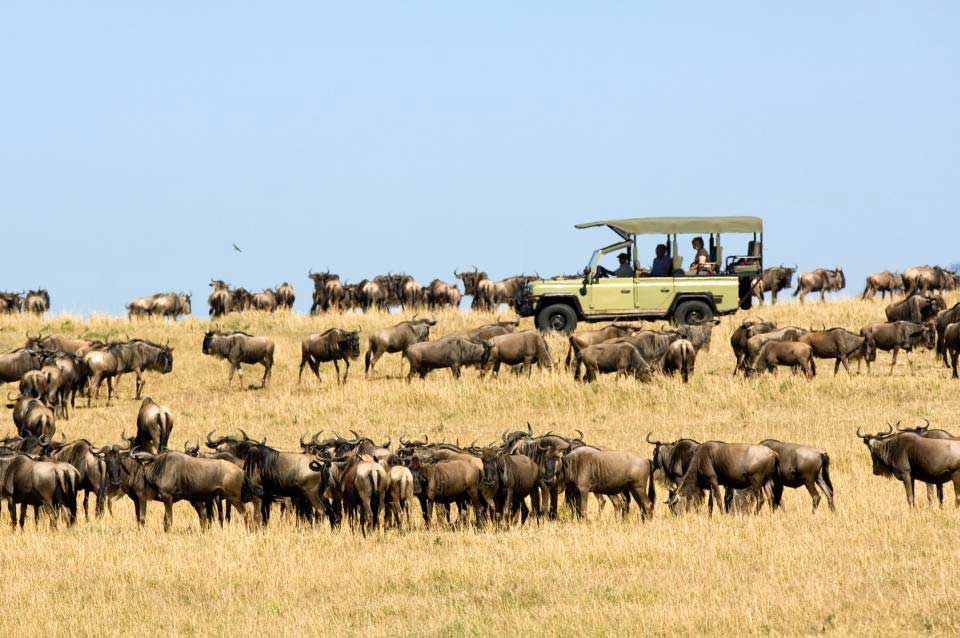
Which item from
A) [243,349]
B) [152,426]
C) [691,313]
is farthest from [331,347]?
[152,426]

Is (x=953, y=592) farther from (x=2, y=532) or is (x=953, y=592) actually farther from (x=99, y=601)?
(x=2, y=532)

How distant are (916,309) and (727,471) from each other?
18145 millimetres

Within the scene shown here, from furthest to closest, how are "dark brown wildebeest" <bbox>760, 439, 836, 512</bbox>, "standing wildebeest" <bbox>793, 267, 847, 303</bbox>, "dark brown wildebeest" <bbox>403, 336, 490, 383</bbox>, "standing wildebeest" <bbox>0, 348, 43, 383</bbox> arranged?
"standing wildebeest" <bbox>793, 267, 847, 303</bbox> < "dark brown wildebeest" <bbox>403, 336, 490, 383</bbox> < "standing wildebeest" <bbox>0, 348, 43, 383</bbox> < "dark brown wildebeest" <bbox>760, 439, 836, 512</bbox>

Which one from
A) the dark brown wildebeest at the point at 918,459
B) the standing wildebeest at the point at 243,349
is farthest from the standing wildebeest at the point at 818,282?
the dark brown wildebeest at the point at 918,459

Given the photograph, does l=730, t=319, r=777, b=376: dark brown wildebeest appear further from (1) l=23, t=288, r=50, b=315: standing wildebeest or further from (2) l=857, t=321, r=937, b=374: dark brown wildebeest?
(1) l=23, t=288, r=50, b=315: standing wildebeest

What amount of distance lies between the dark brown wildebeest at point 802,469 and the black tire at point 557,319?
58.4 ft

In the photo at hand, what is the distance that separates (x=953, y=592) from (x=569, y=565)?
387 cm

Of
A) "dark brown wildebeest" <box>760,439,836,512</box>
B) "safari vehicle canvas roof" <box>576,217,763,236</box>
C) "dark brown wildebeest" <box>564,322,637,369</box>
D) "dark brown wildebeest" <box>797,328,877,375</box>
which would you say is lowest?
"dark brown wildebeest" <box>760,439,836,512</box>

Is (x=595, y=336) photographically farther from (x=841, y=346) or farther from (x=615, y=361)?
(x=841, y=346)

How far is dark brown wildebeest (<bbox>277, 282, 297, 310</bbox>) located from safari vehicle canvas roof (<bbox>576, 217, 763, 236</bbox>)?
57.8ft

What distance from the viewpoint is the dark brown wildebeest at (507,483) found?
18000 millimetres

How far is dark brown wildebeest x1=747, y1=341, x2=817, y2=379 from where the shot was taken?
29719 mm

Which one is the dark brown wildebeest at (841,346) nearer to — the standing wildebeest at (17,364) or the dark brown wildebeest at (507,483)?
the dark brown wildebeest at (507,483)

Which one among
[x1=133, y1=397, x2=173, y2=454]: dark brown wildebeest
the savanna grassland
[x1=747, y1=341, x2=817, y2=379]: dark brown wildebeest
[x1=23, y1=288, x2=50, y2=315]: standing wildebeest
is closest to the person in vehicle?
[x1=747, y1=341, x2=817, y2=379]: dark brown wildebeest
